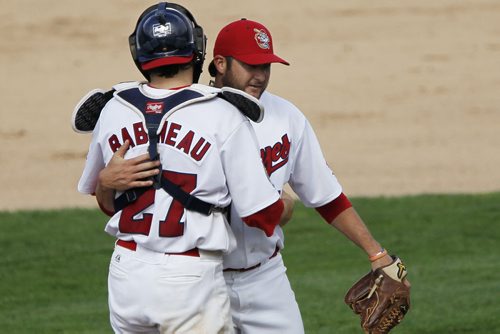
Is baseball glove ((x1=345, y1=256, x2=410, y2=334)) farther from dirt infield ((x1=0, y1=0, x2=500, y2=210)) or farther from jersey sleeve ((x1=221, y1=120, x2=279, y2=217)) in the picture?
dirt infield ((x1=0, y1=0, x2=500, y2=210))

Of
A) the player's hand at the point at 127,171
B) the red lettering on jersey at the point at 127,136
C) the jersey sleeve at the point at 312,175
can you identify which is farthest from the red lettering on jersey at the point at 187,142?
the jersey sleeve at the point at 312,175

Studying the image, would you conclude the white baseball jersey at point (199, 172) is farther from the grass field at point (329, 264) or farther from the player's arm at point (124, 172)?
the grass field at point (329, 264)

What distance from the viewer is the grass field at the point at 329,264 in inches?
293

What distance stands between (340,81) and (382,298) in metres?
11.7

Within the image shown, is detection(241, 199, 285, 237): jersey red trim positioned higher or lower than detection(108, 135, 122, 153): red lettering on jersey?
lower

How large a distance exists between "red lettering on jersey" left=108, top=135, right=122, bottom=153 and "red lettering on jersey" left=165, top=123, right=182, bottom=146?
8.1 inches

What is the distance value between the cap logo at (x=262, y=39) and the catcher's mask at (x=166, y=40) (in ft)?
1.69

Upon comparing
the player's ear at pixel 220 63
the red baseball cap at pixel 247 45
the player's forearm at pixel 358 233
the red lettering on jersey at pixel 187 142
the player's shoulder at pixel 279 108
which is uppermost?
the red baseball cap at pixel 247 45

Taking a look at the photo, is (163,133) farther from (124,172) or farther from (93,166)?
(93,166)

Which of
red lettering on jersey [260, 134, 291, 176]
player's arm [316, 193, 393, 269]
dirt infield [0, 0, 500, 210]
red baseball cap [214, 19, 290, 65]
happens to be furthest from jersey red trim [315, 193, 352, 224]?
dirt infield [0, 0, 500, 210]

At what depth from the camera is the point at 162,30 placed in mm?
4004

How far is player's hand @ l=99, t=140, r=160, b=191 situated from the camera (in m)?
3.89

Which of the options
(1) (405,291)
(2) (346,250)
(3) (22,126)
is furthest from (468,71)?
(1) (405,291)

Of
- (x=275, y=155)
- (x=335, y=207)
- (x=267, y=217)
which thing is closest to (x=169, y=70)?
(x=267, y=217)
